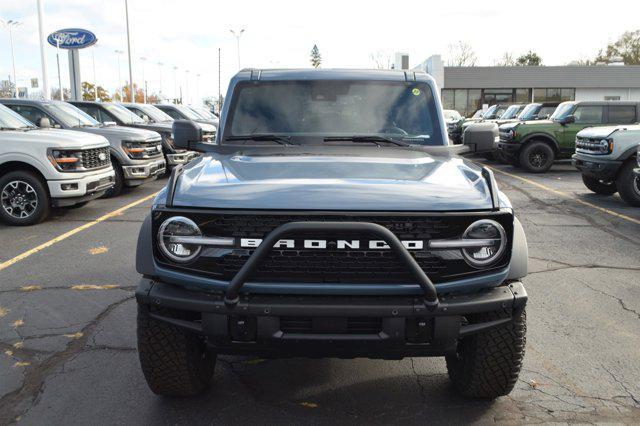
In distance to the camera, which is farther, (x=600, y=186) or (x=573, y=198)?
(x=600, y=186)

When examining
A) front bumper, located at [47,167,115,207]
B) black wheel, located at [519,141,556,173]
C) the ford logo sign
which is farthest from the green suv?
the ford logo sign

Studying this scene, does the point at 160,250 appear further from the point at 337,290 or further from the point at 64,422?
the point at 64,422

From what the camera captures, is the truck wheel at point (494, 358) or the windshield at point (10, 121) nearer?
the truck wheel at point (494, 358)

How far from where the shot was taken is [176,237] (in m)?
2.79

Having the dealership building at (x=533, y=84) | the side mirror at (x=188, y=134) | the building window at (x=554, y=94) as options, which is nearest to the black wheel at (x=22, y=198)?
the side mirror at (x=188, y=134)

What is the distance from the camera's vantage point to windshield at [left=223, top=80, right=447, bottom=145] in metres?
4.18

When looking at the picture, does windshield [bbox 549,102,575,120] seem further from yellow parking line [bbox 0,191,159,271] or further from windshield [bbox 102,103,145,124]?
yellow parking line [bbox 0,191,159,271]

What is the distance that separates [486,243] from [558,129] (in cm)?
1464

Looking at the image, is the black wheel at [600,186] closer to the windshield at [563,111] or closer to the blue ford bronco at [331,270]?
the windshield at [563,111]

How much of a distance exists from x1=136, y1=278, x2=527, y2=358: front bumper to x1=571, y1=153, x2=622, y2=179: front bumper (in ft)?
29.6

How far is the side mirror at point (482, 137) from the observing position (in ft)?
13.8

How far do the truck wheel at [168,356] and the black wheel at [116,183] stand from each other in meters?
8.70

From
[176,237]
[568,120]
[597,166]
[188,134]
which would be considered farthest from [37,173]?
[568,120]

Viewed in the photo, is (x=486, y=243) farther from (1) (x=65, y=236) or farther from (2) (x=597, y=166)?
(2) (x=597, y=166)
